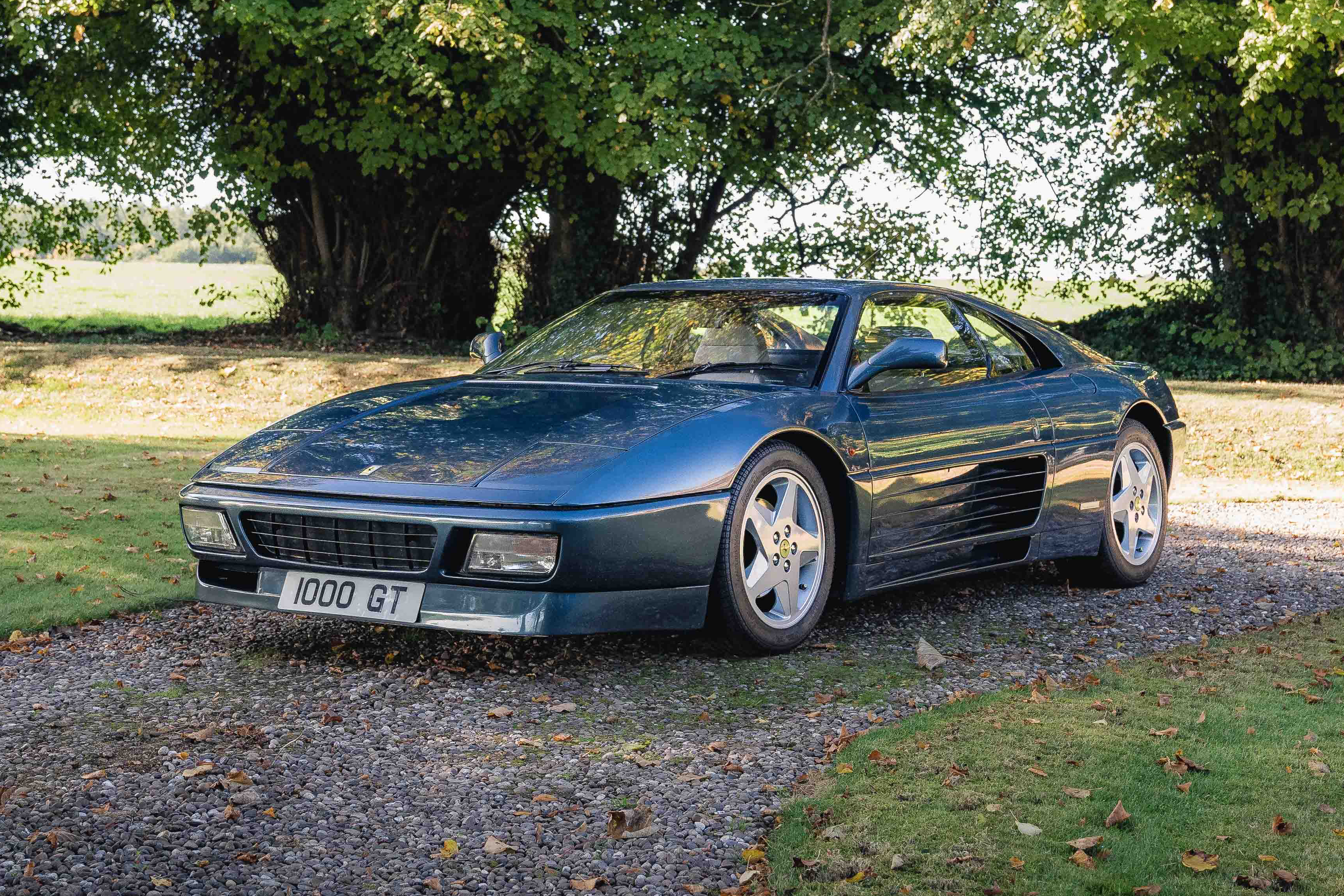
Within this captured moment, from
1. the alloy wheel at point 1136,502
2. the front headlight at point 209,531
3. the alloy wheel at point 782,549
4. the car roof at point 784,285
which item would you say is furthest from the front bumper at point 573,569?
the alloy wheel at point 1136,502

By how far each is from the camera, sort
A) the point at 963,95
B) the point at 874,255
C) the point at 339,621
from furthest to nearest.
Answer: the point at 874,255
the point at 963,95
the point at 339,621

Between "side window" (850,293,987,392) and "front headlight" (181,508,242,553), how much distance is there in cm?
240

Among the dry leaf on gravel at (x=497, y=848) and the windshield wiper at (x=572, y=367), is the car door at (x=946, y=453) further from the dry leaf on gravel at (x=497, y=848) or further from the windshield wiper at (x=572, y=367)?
the dry leaf on gravel at (x=497, y=848)

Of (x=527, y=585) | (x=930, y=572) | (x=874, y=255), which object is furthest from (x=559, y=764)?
(x=874, y=255)

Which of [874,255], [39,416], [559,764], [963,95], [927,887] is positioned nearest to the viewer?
[927,887]

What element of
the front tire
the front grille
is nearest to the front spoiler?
the front grille

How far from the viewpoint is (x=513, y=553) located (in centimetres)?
443

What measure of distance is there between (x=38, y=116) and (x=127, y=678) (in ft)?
57.3

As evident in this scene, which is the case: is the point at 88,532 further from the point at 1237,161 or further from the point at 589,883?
the point at 1237,161

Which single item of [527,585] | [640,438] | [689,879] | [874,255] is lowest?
[689,879]

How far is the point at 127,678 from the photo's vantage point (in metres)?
4.70

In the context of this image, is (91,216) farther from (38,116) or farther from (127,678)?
(127,678)

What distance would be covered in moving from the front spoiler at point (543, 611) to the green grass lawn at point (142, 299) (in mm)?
17533

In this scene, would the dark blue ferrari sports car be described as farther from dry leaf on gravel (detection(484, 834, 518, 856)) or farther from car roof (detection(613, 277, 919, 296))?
dry leaf on gravel (detection(484, 834, 518, 856))
